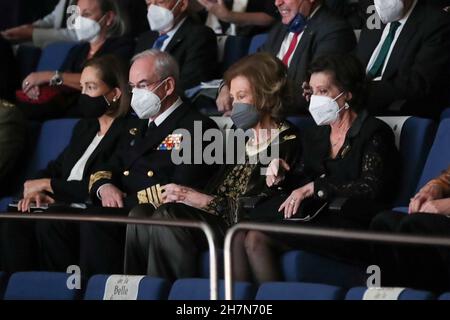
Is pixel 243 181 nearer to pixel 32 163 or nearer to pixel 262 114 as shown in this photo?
pixel 262 114

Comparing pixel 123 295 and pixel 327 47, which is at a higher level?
pixel 327 47

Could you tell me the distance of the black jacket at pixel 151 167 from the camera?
219 inches

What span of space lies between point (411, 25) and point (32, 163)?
2.17 metres

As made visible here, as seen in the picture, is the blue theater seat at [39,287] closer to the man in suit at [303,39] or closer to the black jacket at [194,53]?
the man in suit at [303,39]

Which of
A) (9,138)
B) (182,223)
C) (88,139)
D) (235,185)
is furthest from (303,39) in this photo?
(182,223)

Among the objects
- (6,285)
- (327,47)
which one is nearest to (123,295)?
(6,285)

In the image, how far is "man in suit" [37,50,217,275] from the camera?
5418mm

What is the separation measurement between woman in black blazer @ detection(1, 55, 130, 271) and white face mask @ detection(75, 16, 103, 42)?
80cm

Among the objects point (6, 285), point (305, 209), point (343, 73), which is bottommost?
point (6, 285)

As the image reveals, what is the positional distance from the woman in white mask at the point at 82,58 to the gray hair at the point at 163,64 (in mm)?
1029

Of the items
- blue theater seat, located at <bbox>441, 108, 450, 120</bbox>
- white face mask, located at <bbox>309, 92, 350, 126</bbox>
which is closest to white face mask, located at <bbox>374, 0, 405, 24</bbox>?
blue theater seat, located at <bbox>441, 108, 450, 120</bbox>

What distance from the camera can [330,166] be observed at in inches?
206

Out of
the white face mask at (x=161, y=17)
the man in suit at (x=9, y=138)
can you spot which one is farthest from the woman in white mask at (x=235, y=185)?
the man in suit at (x=9, y=138)
